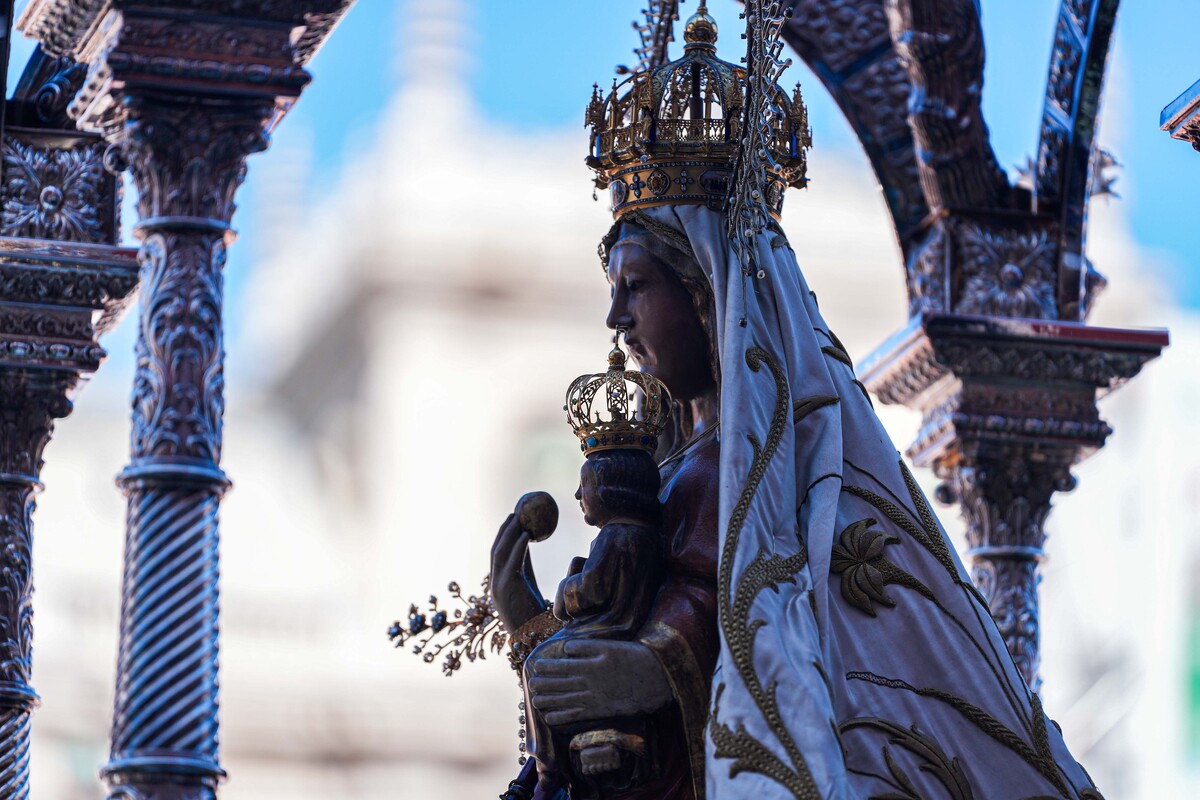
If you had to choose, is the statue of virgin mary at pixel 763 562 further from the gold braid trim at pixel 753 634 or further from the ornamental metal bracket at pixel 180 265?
the ornamental metal bracket at pixel 180 265

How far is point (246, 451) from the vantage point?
120 feet

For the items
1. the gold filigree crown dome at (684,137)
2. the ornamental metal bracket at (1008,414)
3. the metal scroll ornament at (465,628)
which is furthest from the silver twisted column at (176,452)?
the ornamental metal bracket at (1008,414)

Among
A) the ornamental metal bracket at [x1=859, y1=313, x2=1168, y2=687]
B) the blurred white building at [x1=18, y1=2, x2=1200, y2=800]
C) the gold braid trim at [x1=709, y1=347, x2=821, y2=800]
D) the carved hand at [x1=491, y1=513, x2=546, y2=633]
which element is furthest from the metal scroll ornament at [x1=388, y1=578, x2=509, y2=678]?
the blurred white building at [x1=18, y1=2, x2=1200, y2=800]

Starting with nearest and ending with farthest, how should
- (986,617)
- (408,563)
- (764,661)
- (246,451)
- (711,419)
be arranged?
(764,661) < (986,617) < (711,419) < (408,563) < (246,451)

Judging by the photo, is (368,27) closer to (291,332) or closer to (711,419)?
(291,332)

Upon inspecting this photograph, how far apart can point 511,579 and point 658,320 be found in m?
0.51

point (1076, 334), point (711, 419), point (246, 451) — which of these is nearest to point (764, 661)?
point (711, 419)

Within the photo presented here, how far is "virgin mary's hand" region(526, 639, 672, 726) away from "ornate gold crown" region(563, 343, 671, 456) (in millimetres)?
352

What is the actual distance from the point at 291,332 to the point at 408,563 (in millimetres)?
7215

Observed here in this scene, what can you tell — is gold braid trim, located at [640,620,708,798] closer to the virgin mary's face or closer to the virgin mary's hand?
the virgin mary's hand

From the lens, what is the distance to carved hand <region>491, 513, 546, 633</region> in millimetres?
4211

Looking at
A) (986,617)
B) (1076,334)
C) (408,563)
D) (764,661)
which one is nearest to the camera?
(764,661)

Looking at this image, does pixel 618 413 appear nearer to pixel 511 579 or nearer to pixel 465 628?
pixel 511 579

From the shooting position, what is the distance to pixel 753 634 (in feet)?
12.4
